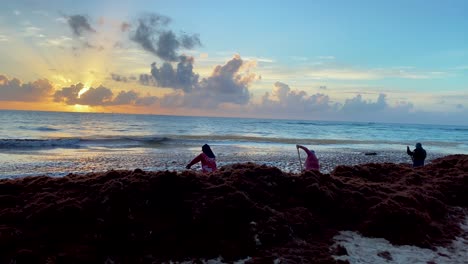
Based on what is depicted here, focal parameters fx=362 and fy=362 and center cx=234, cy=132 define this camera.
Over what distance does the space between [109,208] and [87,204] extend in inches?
17.5

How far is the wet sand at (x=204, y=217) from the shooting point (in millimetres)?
5785

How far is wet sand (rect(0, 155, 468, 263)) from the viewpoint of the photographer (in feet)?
19.0

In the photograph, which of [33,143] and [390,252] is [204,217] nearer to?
[390,252]

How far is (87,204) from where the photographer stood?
6398 mm

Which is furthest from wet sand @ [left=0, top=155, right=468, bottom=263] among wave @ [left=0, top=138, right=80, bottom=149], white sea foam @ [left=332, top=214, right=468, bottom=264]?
wave @ [left=0, top=138, right=80, bottom=149]

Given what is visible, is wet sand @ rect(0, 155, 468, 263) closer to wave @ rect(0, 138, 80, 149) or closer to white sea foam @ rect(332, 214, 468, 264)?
white sea foam @ rect(332, 214, 468, 264)

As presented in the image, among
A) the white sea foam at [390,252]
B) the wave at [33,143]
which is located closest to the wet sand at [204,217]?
the white sea foam at [390,252]

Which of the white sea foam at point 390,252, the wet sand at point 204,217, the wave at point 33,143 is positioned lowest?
the wave at point 33,143

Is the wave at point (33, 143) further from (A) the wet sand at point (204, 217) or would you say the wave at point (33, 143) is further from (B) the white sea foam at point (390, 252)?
(B) the white sea foam at point (390, 252)

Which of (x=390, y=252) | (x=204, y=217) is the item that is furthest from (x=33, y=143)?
(x=390, y=252)

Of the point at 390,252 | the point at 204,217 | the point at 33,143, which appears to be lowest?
the point at 33,143

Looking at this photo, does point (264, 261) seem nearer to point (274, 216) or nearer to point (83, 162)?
point (274, 216)

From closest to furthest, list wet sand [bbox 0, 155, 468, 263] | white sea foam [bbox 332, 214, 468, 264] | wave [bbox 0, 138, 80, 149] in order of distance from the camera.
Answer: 1. wet sand [bbox 0, 155, 468, 263]
2. white sea foam [bbox 332, 214, 468, 264]
3. wave [bbox 0, 138, 80, 149]

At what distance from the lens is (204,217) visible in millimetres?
6500
